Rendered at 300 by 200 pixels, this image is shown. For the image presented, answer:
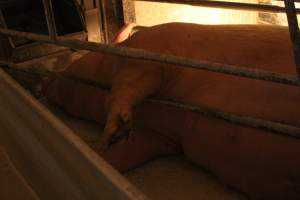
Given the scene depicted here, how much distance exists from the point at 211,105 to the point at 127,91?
0.29m

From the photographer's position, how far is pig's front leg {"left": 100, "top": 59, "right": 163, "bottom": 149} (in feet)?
4.35

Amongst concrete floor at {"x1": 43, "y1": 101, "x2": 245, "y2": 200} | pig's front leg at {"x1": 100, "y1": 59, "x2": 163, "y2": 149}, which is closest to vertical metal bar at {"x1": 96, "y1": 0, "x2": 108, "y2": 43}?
pig's front leg at {"x1": 100, "y1": 59, "x2": 163, "y2": 149}

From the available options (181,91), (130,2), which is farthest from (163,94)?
(130,2)

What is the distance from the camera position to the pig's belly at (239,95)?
3.77 ft

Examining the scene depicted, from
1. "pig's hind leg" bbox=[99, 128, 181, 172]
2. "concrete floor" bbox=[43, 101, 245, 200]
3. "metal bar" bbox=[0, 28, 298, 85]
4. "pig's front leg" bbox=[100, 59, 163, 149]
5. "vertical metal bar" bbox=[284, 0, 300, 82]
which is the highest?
"vertical metal bar" bbox=[284, 0, 300, 82]

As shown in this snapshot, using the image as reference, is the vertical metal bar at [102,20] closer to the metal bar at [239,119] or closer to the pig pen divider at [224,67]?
the pig pen divider at [224,67]

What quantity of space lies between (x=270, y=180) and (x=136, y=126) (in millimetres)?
588

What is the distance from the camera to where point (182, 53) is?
150cm

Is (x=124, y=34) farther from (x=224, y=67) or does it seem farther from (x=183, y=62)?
(x=224, y=67)

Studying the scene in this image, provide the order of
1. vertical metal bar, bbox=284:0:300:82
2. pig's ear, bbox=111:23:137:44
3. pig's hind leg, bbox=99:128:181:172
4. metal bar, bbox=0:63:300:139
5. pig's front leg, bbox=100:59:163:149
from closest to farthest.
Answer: vertical metal bar, bbox=284:0:300:82 → metal bar, bbox=0:63:300:139 → pig's front leg, bbox=100:59:163:149 → pig's hind leg, bbox=99:128:181:172 → pig's ear, bbox=111:23:137:44

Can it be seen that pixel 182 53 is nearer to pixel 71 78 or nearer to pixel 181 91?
pixel 181 91

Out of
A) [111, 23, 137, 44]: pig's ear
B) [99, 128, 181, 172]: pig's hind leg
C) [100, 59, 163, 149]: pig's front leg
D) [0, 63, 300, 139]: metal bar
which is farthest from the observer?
[111, 23, 137, 44]: pig's ear

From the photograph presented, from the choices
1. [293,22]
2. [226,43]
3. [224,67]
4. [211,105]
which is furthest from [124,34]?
[293,22]

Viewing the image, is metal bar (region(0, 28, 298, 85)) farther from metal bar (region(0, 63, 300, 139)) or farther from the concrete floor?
the concrete floor
